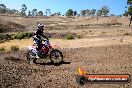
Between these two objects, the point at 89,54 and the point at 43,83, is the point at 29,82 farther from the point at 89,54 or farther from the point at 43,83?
the point at 89,54

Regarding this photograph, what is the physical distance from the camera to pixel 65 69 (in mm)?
15766

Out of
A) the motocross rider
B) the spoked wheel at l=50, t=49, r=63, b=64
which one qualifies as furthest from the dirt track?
the motocross rider

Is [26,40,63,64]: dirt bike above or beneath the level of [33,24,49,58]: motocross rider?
beneath

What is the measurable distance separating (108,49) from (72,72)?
870 cm

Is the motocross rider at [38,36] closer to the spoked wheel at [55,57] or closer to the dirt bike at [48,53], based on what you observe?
the dirt bike at [48,53]

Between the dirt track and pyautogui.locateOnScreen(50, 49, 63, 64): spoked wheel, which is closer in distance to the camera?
the dirt track

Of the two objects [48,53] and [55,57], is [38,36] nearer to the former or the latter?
[48,53]

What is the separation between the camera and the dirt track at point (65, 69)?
12859mm

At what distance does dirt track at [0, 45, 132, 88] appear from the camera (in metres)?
12.9

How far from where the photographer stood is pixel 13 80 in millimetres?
13336

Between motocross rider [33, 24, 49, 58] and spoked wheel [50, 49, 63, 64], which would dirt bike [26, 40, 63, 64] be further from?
motocross rider [33, 24, 49, 58]

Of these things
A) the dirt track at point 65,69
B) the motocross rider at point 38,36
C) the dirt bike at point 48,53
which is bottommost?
the dirt track at point 65,69

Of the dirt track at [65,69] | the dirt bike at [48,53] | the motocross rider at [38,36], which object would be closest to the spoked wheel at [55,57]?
the dirt bike at [48,53]

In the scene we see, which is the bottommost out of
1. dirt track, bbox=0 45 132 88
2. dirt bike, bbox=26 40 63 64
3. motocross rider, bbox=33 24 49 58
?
dirt track, bbox=0 45 132 88
